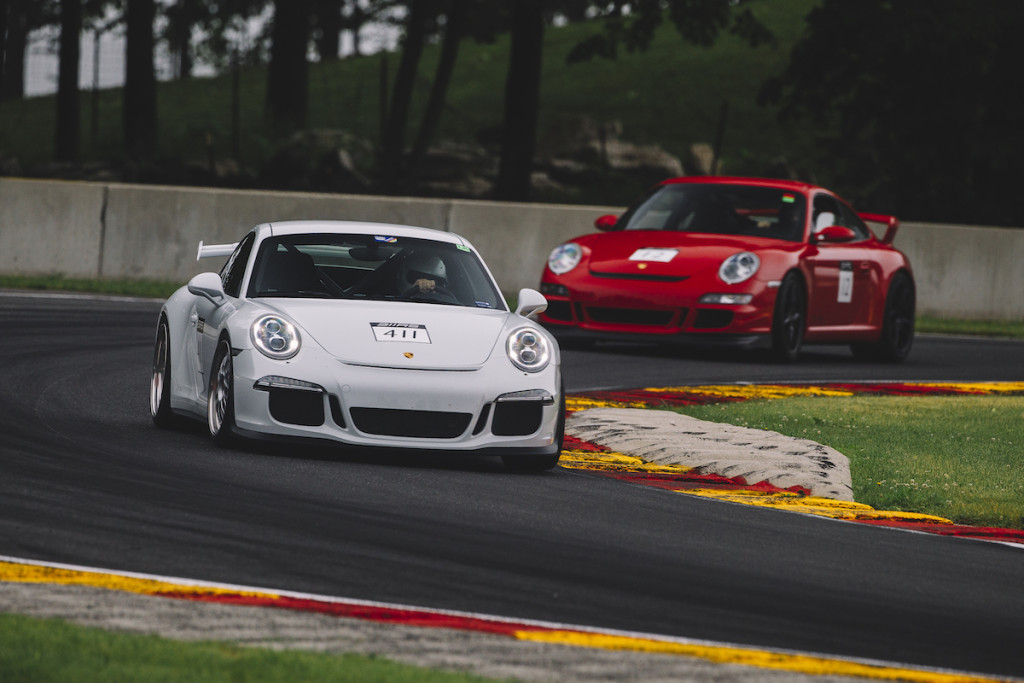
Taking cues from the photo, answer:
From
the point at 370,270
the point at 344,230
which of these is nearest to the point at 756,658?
the point at 370,270

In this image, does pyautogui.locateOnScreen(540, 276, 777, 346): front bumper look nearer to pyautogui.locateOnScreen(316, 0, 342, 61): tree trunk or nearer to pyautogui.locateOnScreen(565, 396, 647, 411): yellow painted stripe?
pyautogui.locateOnScreen(565, 396, 647, 411): yellow painted stripe

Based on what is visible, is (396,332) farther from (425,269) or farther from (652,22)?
(652,22)

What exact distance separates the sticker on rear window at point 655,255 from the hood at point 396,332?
6.49 metres

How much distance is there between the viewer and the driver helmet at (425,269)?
9.42 meters

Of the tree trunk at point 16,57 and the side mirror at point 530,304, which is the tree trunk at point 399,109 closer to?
the side mirror at point 530,304

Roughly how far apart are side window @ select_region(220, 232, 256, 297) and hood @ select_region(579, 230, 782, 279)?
5.82 meters

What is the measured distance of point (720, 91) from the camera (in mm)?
52125

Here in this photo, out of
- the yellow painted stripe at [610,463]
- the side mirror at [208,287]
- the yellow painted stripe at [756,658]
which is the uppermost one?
the side mirror at [208,287]

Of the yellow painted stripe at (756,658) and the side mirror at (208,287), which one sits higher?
the side mirror at (208,287)

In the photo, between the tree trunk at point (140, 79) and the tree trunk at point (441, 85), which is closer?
the tree trunk at point (441, 85)

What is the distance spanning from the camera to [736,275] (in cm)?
1521

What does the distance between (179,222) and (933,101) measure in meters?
15.3

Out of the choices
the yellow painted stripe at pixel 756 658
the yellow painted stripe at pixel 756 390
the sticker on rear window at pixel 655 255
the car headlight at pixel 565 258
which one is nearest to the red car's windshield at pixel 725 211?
the sticker on rear window at pixel 655 255

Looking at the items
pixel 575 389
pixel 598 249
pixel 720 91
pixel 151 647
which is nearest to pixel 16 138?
pixel 720 91
